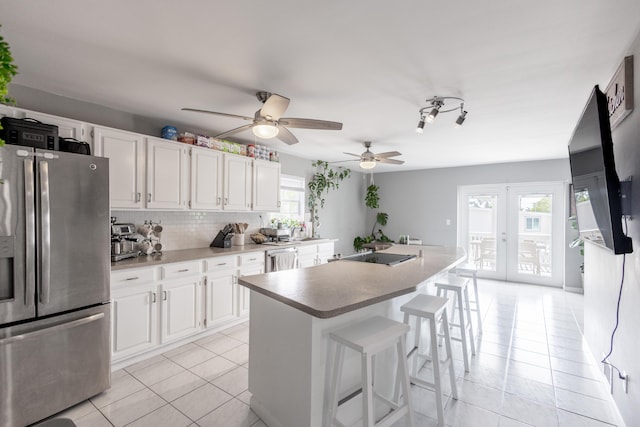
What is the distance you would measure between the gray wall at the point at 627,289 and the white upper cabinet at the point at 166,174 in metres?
3.74

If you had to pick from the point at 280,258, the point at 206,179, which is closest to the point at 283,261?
the point at 280,258

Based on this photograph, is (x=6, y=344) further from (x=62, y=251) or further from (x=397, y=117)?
(x=397, y=117)

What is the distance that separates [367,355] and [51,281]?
216 cm

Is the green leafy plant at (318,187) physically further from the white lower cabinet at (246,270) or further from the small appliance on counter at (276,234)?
the white lower cabinet at (246,270)

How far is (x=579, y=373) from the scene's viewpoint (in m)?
2.65

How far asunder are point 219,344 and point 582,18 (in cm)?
383

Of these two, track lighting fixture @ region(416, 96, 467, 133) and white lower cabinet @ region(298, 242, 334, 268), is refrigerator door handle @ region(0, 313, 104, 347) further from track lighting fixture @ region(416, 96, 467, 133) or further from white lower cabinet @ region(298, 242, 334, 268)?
track lighting fixture @ region(416, 96, 467, 133)

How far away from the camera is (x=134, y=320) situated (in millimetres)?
2695

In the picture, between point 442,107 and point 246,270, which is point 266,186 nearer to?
point 246,270

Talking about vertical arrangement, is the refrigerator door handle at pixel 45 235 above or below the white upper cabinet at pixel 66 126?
below

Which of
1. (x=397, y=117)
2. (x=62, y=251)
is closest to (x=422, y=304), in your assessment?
(x=397, y=117)

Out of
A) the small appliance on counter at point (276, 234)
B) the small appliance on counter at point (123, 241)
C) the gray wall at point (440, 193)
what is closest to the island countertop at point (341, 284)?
the small appliance on counter at point (123, 241)

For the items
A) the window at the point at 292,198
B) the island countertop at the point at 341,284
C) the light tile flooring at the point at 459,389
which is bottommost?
the light tile flooring at the point at 459,389

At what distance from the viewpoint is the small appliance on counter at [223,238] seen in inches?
153
